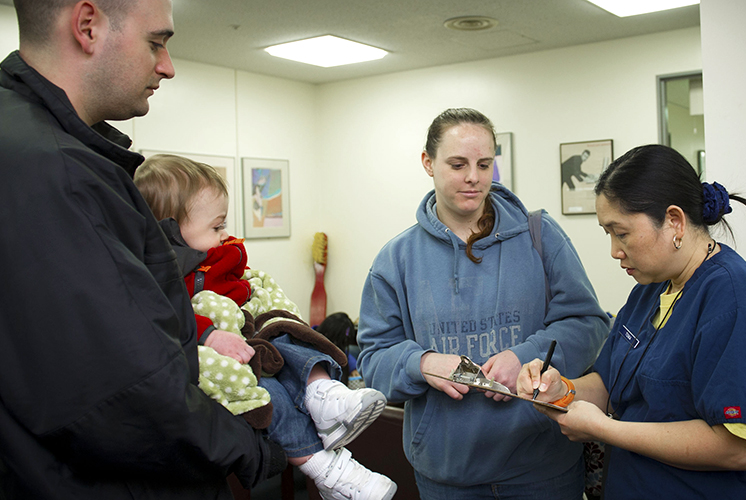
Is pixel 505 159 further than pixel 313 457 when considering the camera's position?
Yes

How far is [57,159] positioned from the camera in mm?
911

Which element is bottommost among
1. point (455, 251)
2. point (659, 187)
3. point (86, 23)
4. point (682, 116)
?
point (455, 251)

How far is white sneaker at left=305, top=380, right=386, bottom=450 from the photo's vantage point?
1383 mm

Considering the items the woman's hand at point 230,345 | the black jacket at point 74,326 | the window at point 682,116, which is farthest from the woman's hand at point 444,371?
the window at point 682,116

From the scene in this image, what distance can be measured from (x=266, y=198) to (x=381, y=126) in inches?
59.0

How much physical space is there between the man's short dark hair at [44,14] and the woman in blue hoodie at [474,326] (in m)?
1.15

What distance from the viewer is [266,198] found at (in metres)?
6.57

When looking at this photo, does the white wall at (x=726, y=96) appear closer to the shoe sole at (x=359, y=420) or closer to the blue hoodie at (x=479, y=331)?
the blue hoodie at (x=479, y=331)

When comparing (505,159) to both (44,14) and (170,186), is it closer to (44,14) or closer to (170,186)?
(170,186)

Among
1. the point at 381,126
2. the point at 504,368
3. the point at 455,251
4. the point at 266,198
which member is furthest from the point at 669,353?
the point at 381,126

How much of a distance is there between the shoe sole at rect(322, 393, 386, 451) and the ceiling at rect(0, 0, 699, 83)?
344 cm

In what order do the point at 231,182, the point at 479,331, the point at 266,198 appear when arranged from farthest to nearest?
the point at 266,198
the point at 231,182
the point at 479,331

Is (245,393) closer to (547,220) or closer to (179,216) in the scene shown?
(179,216)

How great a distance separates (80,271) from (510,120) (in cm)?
549
